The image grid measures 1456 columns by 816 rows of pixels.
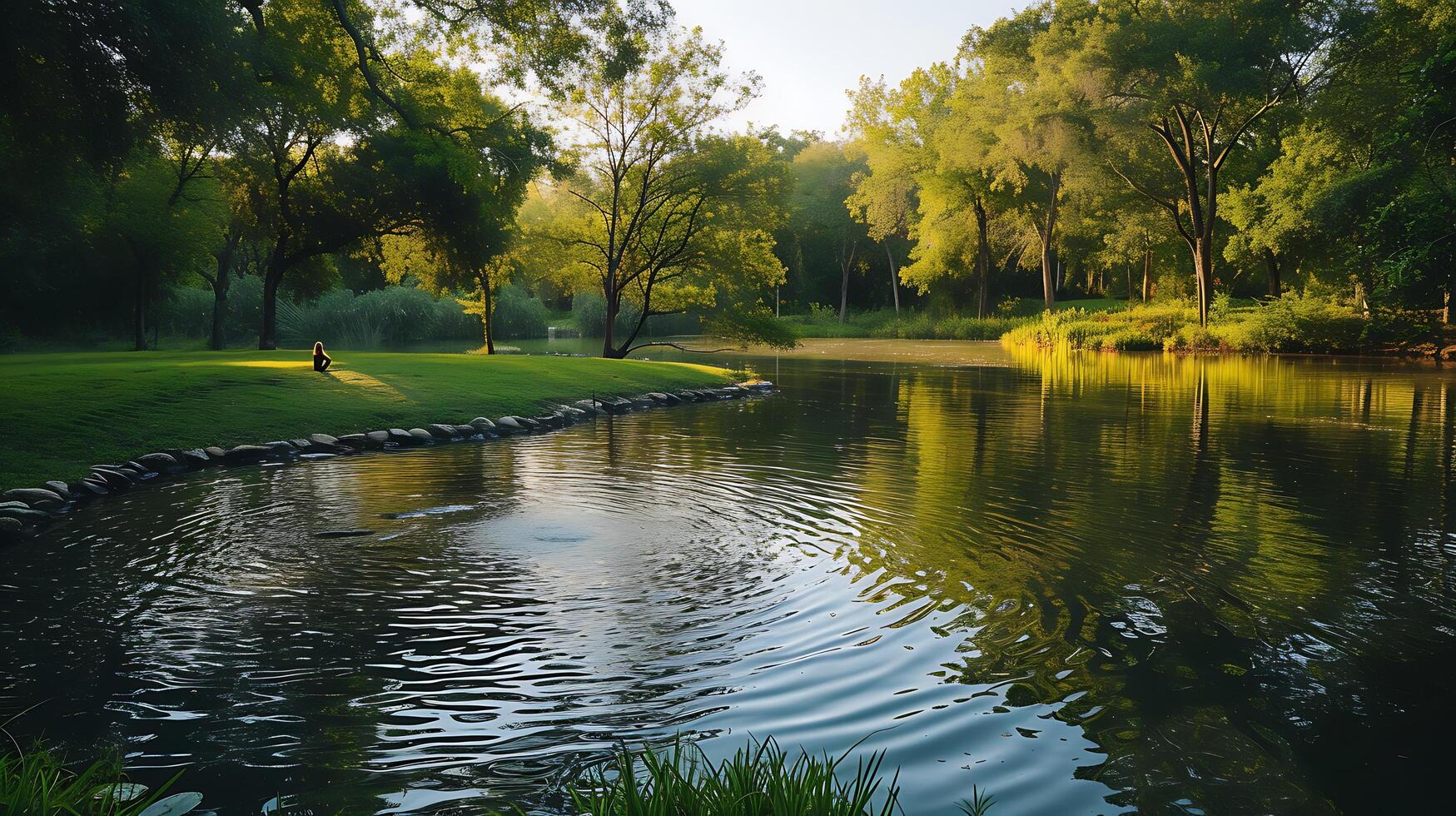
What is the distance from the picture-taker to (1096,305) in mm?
65688

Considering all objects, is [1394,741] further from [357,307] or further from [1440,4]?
[357,307]

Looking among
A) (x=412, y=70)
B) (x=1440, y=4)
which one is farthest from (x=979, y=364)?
(x=412, y=70)

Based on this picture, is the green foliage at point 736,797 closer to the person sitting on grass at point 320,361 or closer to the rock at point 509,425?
the rock at point 509,425

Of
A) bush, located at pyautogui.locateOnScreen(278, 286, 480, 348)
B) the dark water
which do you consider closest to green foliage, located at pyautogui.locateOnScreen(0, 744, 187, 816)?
the dark water

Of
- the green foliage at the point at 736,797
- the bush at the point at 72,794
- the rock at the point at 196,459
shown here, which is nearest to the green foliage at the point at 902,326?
the rock at the point at 196,459

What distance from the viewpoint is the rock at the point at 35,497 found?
9.63 m

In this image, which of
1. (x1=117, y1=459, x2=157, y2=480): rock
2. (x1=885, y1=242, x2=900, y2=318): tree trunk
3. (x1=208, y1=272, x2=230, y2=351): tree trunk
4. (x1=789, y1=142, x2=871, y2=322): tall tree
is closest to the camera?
(x1=117, y1=459, x2=157, y2=480): rock

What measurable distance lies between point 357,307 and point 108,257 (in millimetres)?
14014

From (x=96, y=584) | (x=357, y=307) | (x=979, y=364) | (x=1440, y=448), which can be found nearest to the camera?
(x=96, y=584)

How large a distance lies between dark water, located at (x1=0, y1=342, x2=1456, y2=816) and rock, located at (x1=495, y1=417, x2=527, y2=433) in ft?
13.4

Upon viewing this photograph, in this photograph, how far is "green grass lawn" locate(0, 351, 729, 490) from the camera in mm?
12062

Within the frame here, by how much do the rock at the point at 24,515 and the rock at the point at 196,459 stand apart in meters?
3.27

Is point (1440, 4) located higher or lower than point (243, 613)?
higher

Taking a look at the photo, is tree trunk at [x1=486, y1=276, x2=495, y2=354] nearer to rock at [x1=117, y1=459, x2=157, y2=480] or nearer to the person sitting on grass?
the person sitting on grass
